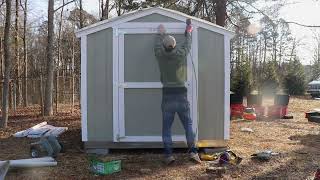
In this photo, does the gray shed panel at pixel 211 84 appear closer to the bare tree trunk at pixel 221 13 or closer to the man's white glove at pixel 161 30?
the man's white glove at pixel 161 30

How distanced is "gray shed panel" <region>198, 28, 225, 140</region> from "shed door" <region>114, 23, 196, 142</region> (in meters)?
0.23

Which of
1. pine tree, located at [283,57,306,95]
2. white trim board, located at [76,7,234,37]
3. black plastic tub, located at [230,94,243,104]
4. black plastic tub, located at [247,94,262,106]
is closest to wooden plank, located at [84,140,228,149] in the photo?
white trim board, located at [76,7,234,37]

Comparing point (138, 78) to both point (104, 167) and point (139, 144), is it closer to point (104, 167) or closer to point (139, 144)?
point (139, 144)

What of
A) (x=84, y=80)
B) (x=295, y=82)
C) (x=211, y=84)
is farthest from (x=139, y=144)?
(x=295, y=82)

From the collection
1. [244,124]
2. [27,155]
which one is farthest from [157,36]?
[244,124]

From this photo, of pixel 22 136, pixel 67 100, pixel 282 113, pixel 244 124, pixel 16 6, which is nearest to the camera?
pixel 22 136

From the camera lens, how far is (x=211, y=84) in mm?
7848

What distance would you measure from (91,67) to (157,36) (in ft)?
4.01

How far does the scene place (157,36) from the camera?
766 cm

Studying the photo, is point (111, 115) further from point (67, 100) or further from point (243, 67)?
point (67, 100)

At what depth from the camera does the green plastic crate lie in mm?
6230

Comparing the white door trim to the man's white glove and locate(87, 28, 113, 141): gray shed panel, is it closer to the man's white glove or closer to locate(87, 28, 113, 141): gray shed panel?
locate(87, 28, 113, 141): gray shed panel

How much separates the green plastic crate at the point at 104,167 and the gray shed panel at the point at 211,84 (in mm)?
2025

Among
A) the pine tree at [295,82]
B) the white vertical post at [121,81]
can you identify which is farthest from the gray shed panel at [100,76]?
the pine tree at [295,82]
